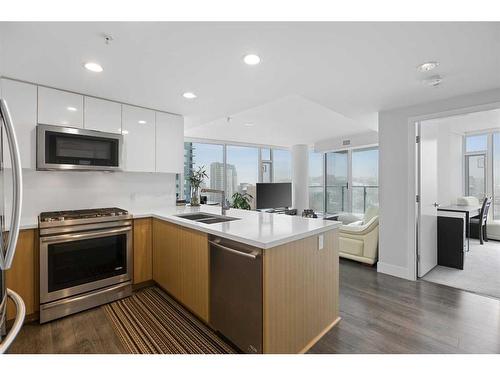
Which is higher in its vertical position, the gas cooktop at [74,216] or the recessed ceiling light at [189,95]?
the recessed ceiling light at [189,95]

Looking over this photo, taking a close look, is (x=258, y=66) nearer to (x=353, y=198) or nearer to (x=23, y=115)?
(x=23, y=115)

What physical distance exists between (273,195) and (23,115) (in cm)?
444

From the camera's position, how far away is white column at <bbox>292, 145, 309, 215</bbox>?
21.7 ft

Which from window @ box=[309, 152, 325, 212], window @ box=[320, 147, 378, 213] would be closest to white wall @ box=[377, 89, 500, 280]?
window @ box=[320, 147, 378, 213]

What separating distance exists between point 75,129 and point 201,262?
199cm

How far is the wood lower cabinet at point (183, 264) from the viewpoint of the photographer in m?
2.06

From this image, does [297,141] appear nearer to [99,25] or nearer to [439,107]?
[439,107]

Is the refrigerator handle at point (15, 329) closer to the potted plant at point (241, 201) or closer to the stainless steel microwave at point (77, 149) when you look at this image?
the stainless steel microwave at point (77, 149)

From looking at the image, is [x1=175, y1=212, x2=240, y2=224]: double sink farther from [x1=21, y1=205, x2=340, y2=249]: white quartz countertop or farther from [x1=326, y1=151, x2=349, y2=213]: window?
[x1=326, y1=151, x2=349, y2=213]: window

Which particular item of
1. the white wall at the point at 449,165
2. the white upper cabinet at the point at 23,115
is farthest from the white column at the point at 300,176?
the white upper cabinet at the point at 23,115

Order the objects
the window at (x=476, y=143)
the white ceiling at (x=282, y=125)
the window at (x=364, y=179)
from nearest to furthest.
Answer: the white ceiling at (x=282, y=125), the window at (x=476, y=143), the window at (x=364, y=179)

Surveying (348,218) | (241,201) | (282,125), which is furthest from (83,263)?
(348,218)

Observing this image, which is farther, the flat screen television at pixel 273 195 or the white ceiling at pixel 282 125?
the flat screen television at pixel 273 195

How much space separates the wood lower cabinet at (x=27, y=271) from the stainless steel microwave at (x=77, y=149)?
710 millimetres
